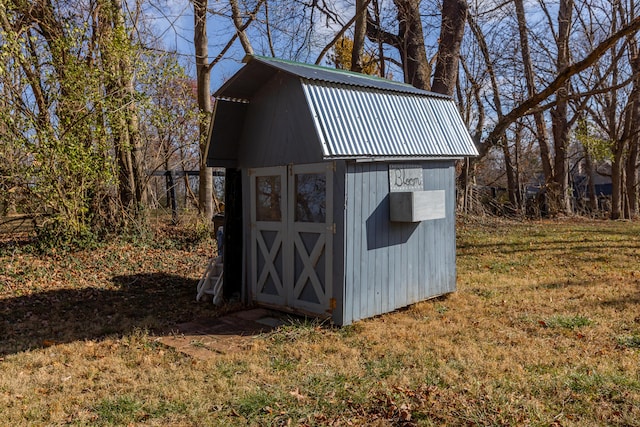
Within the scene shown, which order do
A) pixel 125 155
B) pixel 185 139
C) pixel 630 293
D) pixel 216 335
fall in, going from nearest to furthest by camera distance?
pixel 216 335 → pixel 630 293 → pixel 125 155 → pixel 185 139

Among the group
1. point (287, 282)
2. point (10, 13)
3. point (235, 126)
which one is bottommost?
point (287, 282)

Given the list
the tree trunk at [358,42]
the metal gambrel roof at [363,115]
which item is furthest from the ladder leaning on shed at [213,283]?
the tree trunk at [358,42]

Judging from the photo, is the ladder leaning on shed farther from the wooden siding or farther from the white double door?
the wooden siding

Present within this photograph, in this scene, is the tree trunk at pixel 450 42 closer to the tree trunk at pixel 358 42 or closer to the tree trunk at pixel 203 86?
the tree trunk at pixel 358 42

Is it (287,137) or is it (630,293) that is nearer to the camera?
(287,137)

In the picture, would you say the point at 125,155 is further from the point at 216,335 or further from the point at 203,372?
the point at 203,372

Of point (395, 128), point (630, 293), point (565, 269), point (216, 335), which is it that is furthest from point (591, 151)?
point (216, 335)

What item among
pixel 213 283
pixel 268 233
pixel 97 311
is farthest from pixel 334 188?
pixel 97 311

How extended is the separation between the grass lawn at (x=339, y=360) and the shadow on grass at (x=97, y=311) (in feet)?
0.09

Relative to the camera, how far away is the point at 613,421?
10.8 feet

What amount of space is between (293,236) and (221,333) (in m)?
1.37

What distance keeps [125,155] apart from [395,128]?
22.1ft

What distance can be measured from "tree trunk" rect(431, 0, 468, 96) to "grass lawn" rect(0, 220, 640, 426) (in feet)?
19.9

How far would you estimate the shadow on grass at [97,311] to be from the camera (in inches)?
224
